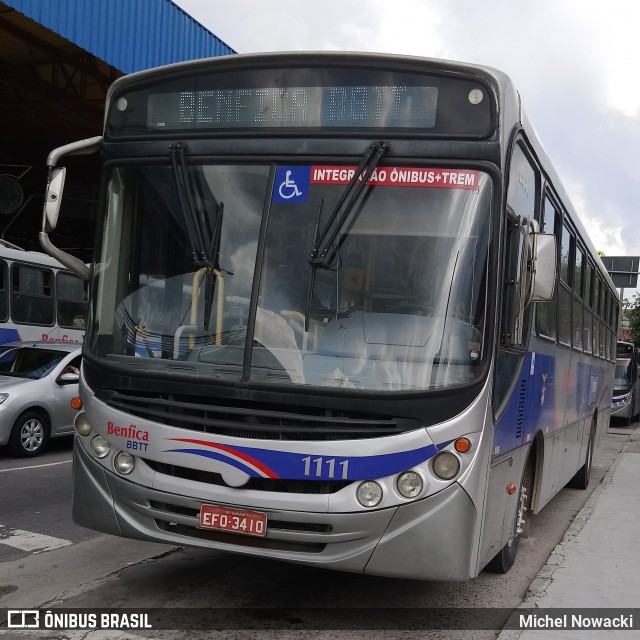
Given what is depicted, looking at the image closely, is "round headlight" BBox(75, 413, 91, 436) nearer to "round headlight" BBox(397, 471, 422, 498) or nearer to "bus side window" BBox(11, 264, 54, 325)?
"round headlight" BBox(397, 471, 422, 498)

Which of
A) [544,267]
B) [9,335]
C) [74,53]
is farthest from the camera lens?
[74,53]

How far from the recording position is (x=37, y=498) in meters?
8.77

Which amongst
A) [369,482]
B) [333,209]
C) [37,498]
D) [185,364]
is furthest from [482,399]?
[37,498]

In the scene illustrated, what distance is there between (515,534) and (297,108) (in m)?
3.56

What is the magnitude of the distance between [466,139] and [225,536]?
8.53 feet

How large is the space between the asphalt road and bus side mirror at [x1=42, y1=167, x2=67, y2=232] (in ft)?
A: 7.61

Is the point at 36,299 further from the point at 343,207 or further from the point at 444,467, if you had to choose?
the point at 444,467

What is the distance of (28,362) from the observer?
40.6ft

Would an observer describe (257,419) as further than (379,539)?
Yes

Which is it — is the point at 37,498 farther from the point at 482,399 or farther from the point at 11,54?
the point at 11,54

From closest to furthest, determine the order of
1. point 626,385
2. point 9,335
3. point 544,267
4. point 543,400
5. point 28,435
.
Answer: point 544,267, point 543,400, point 28,435, point 9,335, point 626,385

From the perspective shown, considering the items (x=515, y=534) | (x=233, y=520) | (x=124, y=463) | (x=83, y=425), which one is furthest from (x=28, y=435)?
(x=233, y=520)

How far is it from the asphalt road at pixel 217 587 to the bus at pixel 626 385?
18.8m

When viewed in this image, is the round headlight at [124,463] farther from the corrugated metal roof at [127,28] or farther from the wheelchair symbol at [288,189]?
the corrugated metal roof at [127,28]
